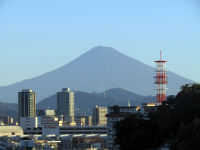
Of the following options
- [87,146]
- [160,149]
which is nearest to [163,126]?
[160,149]

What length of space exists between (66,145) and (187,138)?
4049 inches

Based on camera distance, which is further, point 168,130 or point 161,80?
point 161,80

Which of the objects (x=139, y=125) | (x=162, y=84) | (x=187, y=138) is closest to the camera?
(x=187, y=138)

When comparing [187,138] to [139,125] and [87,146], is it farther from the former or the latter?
[87,146]

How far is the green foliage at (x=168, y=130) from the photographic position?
5903cm

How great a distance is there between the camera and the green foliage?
5903 centimetres

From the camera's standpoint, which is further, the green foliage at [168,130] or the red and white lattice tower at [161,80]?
the red and white lattice tower at [161,80]

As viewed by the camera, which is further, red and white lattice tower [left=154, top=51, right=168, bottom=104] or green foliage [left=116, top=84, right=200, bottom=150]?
red and white lattice tower [left=154, top=51, right=168, bottom=104]

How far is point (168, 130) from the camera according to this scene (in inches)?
2761

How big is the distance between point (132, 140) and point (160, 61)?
69257 mm

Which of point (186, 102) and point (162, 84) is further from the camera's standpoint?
point (162, 84)

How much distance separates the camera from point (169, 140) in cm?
6688

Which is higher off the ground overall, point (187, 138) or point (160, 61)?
point (160, 61)

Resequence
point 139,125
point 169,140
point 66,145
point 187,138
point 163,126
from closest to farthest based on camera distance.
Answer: point 187,138 → point 169,140 → point 163,126 → point 139,125 → point 66,145
